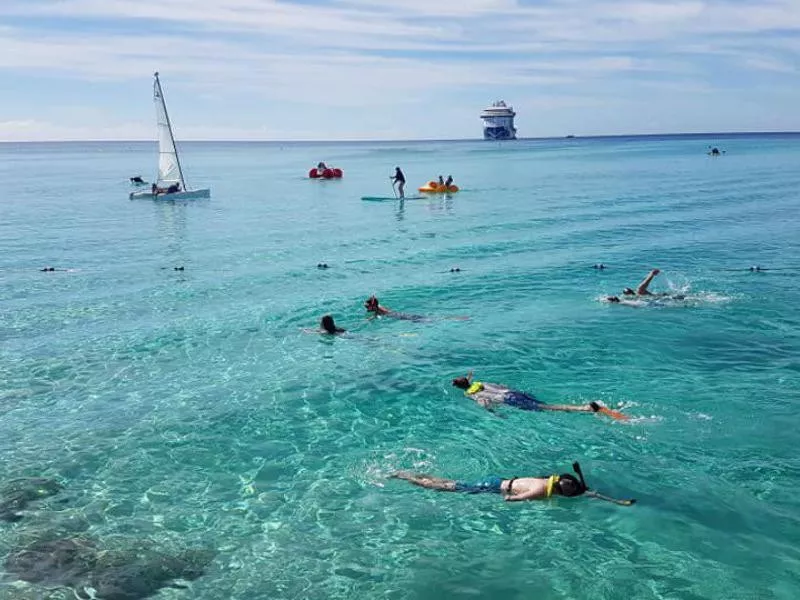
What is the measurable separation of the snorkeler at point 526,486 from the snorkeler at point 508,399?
337 cm

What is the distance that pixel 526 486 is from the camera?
47.5 ft

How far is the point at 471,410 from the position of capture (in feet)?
62.5

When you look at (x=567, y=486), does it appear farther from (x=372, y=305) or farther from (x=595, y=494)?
(x=372, y=305)

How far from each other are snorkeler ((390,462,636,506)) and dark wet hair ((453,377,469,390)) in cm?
476

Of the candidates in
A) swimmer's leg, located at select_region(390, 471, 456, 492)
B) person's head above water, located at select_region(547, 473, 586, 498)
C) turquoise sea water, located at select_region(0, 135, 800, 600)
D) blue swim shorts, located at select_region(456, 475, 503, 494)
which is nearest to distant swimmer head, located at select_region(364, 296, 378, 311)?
turquoise sea water, located at select_region(0, 135, 800, 600)

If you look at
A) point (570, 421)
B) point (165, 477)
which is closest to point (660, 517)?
point (570, 421)

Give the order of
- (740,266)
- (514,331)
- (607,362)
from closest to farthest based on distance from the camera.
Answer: (607,362) → (514,331) → (740,266)

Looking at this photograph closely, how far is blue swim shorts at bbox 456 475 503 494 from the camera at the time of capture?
1480 cm

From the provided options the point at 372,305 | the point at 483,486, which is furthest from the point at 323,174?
the point at 483,486

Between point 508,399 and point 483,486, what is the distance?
4.38 meters

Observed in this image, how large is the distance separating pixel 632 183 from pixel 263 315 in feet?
212

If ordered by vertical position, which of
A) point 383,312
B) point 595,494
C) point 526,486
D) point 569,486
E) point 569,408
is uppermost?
point 383,312

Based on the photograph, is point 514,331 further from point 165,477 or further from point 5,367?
point 5,367

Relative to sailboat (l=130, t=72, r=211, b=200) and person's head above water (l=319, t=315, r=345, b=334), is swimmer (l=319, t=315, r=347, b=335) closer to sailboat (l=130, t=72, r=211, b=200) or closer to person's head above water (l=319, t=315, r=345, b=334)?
person's head above water (l=319, t=315, r=345, b=334)
